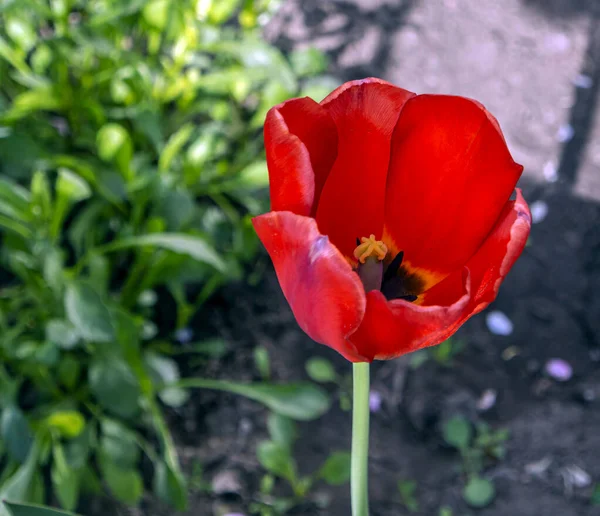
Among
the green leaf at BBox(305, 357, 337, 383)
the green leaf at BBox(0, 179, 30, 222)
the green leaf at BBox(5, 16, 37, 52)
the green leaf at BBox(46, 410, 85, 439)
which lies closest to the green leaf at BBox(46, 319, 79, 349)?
the green leaf at BBox(46, 410, 85, 439)

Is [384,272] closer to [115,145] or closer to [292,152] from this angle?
[292,152]

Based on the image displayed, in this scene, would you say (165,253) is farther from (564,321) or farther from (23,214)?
(564,321)

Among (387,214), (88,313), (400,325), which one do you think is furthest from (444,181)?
(88,313)

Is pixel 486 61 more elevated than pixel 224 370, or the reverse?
pixel 486 61

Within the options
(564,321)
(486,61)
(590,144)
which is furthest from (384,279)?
(486,61)

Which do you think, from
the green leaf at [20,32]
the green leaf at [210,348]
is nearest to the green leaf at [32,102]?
the green leaf at [20,32]
